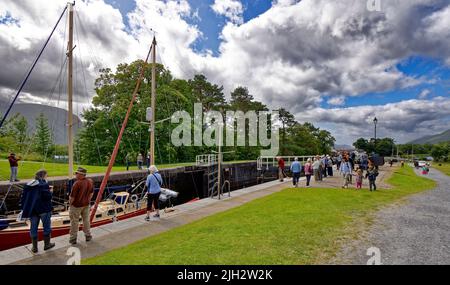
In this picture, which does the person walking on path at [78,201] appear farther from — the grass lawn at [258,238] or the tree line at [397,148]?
the tree line at [397,148]

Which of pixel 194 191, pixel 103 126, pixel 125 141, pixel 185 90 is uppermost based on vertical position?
pixel 185 90

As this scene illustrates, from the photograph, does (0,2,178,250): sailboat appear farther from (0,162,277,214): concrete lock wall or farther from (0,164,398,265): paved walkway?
(0,162,277,214): concrete lock wall

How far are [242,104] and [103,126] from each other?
28.4 m

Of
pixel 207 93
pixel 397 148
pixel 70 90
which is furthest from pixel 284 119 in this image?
pixel 397 148

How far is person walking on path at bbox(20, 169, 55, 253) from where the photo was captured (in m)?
5.33

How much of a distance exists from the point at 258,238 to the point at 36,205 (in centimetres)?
525

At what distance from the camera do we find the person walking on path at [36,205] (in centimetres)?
533

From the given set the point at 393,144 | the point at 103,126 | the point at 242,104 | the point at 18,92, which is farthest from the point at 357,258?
the point at 393,144

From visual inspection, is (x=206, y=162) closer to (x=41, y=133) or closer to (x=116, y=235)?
(x=116, y=235)

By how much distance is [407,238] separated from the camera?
5.84 m

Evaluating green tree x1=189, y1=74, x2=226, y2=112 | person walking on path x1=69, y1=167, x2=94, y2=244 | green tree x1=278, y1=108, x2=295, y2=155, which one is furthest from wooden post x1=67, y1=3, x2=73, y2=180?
green tree x1=278, y1=108, x2=295, y2=155
